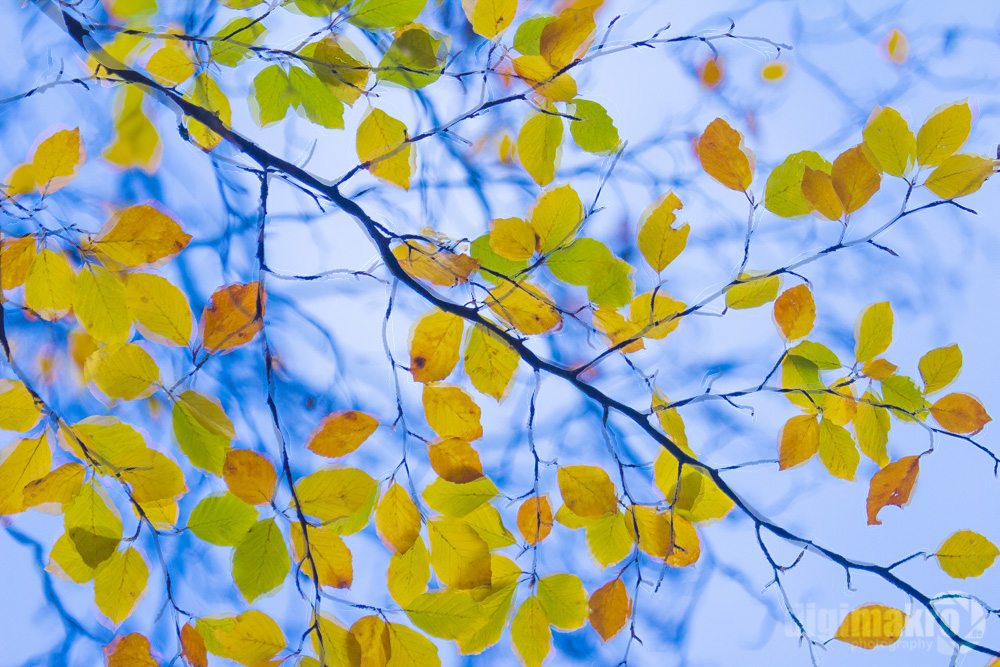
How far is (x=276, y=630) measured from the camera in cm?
38

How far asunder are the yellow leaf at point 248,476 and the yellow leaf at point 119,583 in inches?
3.7

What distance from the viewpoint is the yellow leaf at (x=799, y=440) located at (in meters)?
0.41

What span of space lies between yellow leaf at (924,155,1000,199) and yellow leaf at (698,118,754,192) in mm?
126

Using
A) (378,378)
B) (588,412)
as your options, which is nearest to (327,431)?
(378,378)

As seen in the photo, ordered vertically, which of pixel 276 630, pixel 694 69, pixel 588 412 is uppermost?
pixel 694 69

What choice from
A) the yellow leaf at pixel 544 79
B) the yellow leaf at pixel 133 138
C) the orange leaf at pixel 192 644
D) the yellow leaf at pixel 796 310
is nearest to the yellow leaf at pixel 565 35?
the yellow leaf at pixel 544 79

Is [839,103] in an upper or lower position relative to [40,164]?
upper

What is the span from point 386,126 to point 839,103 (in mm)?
420

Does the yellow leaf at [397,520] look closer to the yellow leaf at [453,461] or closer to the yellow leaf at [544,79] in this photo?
the yellow leaf at [453,461]

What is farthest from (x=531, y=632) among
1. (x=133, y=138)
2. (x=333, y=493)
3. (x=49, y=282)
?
(x=133, y=138)

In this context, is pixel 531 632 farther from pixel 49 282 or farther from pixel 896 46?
pixel 896 46

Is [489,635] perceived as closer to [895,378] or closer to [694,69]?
[895,378]

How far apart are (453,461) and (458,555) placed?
0.06m

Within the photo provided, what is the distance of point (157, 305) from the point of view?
0.33 metres
